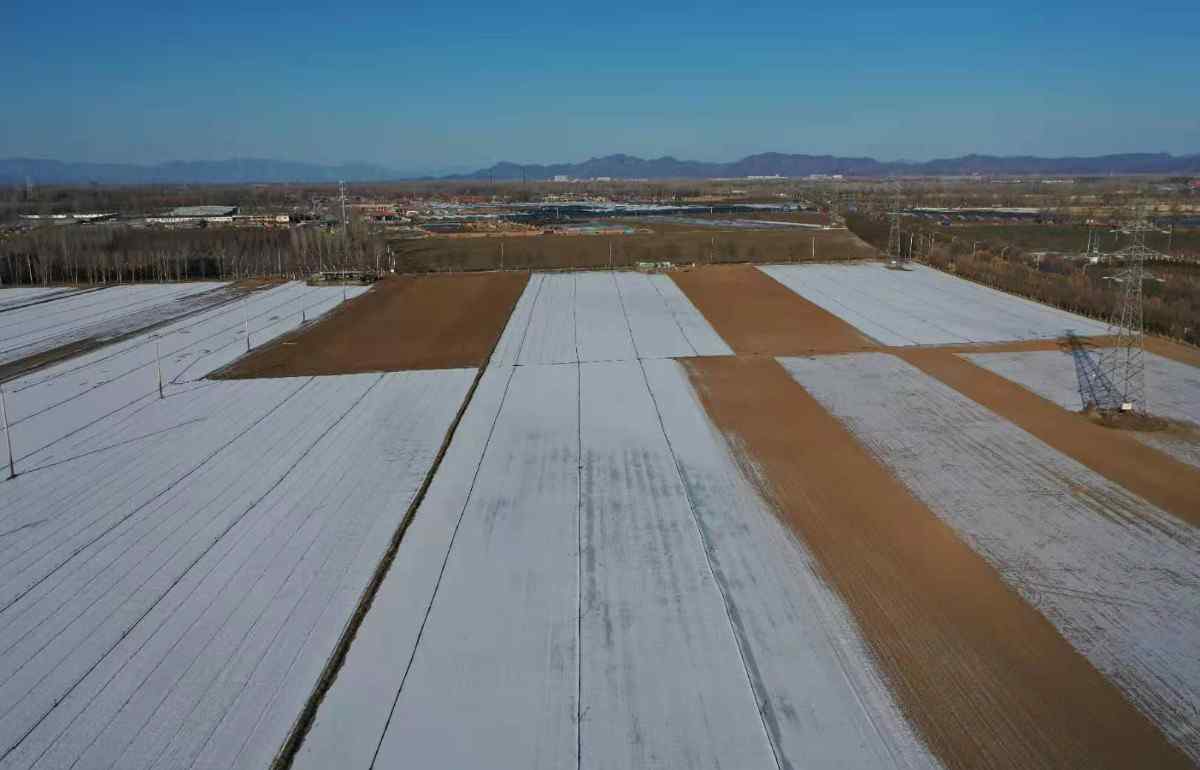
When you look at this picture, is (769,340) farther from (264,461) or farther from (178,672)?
(178,672)

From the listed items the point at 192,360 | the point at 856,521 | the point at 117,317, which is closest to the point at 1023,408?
the point at 856,521

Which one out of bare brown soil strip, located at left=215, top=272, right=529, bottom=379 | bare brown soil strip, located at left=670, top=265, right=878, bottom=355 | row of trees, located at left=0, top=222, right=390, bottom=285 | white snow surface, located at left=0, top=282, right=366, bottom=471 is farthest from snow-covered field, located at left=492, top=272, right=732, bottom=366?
row of trees, located at left=0, top=222, right=390, bottom=285

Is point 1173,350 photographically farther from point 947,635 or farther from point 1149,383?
point 947,635

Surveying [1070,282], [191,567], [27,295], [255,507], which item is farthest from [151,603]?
[1070,282]

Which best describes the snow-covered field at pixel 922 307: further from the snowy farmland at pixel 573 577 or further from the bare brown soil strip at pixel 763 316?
the snowy farmland at pixel 573 577

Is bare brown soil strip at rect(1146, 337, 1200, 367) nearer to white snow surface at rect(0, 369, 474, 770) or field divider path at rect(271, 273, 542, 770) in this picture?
field divider path at rect(271, 273, 542, 770)

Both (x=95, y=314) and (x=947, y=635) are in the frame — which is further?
(x=95, y=314)
